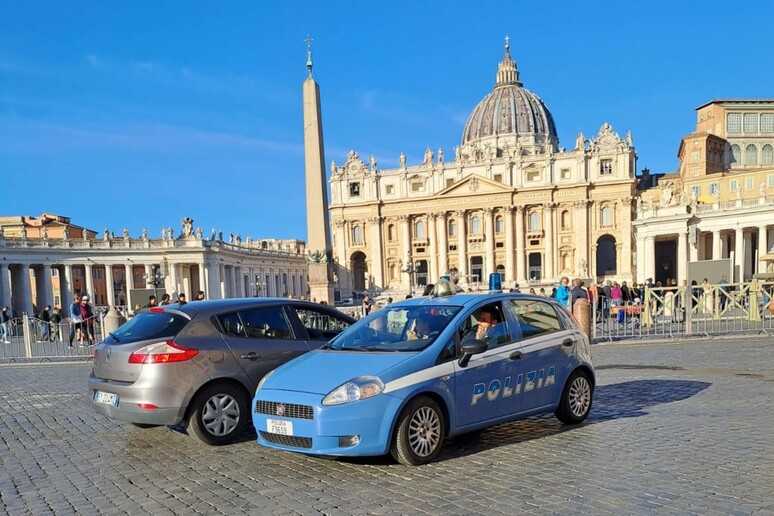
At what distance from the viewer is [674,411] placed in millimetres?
7074

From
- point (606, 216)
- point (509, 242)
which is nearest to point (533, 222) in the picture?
point (509, 242)

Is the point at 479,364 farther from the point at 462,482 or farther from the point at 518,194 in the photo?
the point at 518,194

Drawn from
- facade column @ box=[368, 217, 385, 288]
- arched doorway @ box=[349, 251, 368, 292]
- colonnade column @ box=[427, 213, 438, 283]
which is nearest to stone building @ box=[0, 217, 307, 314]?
arched doorway @ box=[349, 251, 368, 292]

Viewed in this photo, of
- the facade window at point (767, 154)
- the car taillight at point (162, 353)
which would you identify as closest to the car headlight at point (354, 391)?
the car taillight at point (162, 353)

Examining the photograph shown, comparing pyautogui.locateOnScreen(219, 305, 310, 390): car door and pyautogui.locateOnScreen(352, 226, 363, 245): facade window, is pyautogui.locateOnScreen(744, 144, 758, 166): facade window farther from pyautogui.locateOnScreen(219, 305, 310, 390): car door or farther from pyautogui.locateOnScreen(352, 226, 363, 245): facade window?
pyautogui.locateOnScreen(219, 305, 310, 390): car door

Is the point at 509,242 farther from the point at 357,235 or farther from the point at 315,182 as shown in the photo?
the point at 315,182

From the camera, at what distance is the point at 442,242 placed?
76.4m

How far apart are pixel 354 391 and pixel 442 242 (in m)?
72.0

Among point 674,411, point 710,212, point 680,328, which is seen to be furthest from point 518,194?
point 674,411

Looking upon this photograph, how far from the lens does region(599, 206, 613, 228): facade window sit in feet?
231

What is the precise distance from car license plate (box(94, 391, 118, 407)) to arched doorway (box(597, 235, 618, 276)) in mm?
76468

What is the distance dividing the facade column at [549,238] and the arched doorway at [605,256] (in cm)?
823

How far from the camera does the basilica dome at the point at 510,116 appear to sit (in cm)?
9419

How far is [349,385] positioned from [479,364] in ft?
4.68
